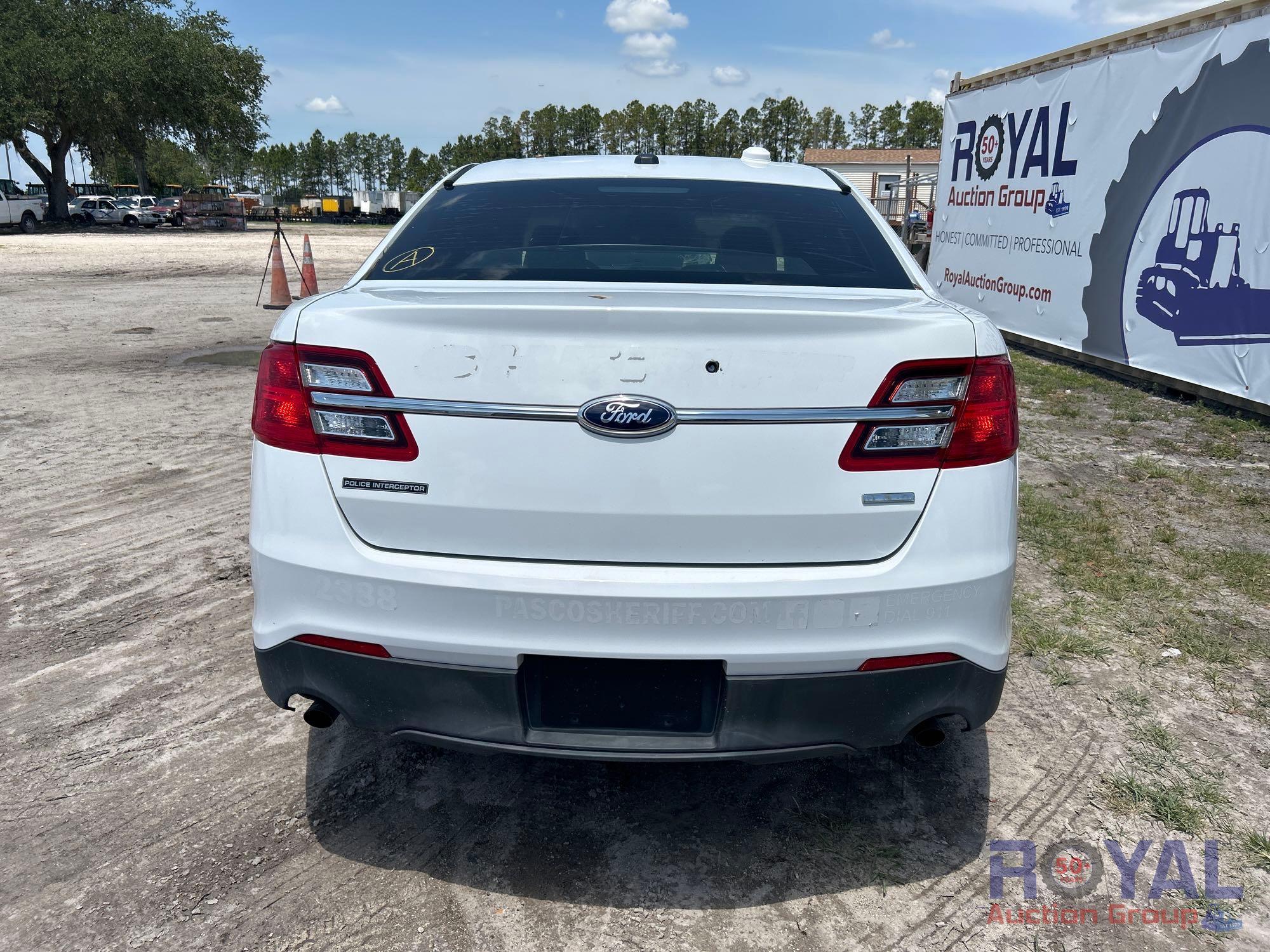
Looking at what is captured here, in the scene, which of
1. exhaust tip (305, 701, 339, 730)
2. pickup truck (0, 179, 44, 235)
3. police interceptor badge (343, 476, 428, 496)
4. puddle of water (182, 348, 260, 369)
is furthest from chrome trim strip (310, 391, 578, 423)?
pickup truck (0, 179, 44, 235)

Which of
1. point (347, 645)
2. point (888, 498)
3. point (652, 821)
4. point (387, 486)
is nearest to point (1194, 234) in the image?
point (888, 498)

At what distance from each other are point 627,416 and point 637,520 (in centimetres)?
22

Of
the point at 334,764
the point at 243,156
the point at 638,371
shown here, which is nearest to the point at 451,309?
the point at 638,371

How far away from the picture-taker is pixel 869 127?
4493 inches

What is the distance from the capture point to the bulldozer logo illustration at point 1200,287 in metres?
7.26

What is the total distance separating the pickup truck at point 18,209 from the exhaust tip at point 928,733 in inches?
1701

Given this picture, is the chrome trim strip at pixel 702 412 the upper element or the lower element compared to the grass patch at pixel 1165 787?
upper

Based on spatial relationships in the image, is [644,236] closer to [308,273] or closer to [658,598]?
[658,598]

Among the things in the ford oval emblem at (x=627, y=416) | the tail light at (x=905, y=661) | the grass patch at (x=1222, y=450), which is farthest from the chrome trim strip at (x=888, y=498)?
the grass patch at (x=1222, y=450)

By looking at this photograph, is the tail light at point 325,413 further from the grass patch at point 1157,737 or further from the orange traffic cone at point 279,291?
the orange traffic cone at point 279,291

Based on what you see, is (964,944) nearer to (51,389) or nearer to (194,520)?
(194,520)

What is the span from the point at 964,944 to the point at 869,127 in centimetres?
12357

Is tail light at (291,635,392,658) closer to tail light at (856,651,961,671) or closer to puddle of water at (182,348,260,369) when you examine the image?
tail light at (856,651,961,671)

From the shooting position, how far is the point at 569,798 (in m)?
2.61
